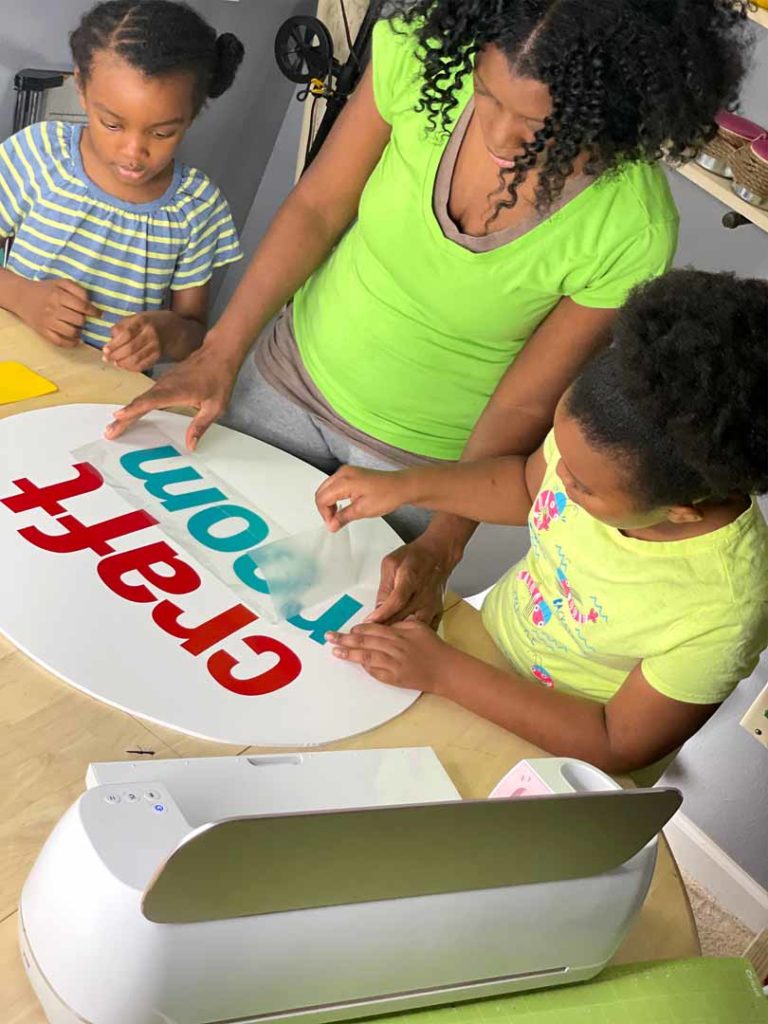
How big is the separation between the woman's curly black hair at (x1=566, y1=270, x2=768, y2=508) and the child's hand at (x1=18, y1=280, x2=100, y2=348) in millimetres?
623

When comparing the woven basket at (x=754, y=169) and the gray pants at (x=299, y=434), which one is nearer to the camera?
the gray pants at (x=299, y=434)

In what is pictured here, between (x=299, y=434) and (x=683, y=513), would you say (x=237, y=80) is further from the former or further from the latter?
(x=683, y=513)

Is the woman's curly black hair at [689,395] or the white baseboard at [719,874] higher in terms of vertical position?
the woman's curly black hair at [689,395]

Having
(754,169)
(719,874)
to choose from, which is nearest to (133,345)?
(754,169)

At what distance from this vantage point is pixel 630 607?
3.74 feet

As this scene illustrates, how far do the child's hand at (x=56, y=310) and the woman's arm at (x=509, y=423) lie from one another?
47cm

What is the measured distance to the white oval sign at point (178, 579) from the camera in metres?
0.99

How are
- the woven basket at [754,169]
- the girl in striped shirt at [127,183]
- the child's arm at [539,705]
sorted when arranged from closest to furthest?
the child's arm at [539,705], the girl in striped shirt at [127,183], the woven basket at [754,169]

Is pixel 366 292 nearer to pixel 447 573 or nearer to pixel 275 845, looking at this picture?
pixel 447 573

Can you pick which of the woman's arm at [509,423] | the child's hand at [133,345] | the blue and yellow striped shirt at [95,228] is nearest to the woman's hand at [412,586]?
the woman's arm at [509,423]

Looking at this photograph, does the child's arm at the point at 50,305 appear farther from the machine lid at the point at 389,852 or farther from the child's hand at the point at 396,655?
the machine lid at the point at 389,852

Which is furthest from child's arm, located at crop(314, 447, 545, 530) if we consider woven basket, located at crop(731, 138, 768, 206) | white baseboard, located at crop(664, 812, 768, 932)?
white baseboard, located at crop(664, 812, 768, 932)

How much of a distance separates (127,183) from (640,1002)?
47.4 inches

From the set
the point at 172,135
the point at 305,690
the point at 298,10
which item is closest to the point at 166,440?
the point at 305,690
